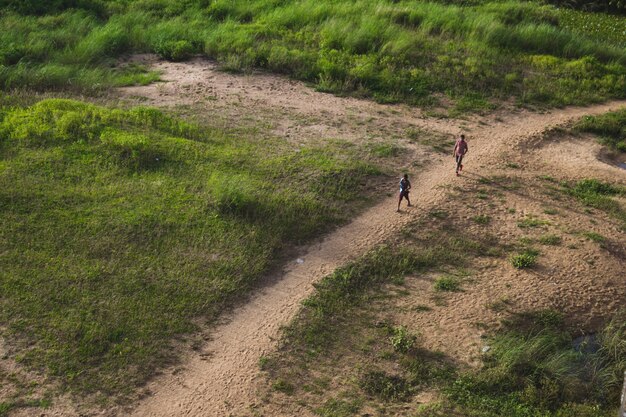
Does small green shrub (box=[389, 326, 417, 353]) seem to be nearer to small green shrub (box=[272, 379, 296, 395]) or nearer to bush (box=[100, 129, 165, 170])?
small green shrub (box=[272, 379, 296, 395])

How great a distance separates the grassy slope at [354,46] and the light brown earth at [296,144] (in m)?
0.96

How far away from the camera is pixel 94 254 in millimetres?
13859

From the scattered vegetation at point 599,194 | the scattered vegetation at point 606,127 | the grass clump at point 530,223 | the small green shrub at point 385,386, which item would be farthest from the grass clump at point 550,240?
the scattered vegetation at point 606,127

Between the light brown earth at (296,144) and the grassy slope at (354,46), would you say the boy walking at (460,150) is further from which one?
the grassy slope at (354,46)

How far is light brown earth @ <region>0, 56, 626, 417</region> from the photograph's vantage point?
11.3 meters

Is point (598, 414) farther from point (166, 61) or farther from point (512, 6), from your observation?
point (512, 6)

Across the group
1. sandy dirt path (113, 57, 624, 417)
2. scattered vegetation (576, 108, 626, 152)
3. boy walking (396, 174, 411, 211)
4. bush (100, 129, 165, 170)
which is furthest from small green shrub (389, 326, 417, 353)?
scattered vegetation (576, 108, 626, 152)

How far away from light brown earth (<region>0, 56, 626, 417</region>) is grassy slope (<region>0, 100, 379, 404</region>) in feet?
2.00

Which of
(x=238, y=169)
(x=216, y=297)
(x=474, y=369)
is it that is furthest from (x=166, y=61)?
(x=474, y=369)

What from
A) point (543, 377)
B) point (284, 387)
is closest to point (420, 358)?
point (543, 377)

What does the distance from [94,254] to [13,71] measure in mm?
9739

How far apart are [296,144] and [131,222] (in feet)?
17.7

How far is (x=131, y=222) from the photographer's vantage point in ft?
48.2

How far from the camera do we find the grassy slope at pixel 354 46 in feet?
71.2
